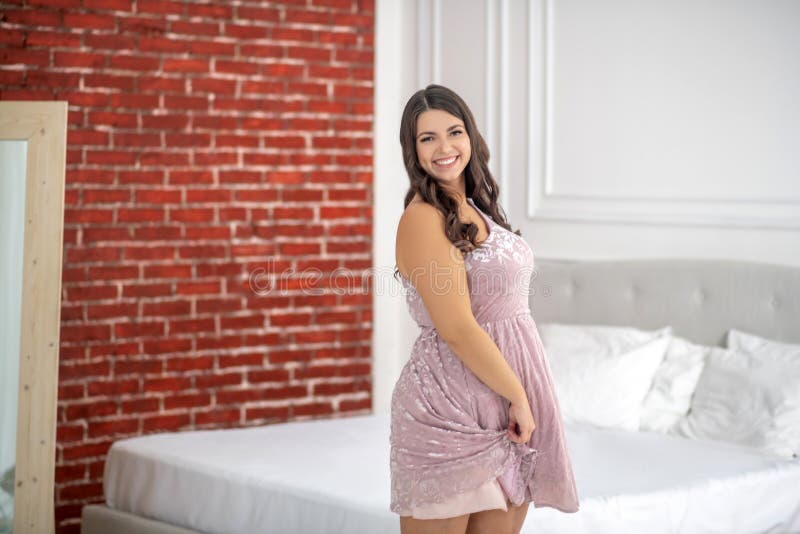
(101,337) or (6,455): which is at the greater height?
(101,337)

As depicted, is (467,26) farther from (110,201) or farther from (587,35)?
(110,201)

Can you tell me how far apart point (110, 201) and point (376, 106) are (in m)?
1.39

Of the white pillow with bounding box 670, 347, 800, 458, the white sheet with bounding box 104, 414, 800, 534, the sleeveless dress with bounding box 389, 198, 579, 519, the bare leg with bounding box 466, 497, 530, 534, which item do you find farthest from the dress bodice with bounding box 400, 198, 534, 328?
the white pillow with bounding box 670, 347, 800, 458

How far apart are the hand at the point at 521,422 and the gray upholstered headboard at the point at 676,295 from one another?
6.96ft

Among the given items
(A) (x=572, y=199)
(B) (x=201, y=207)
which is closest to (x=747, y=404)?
(A) (x=572, y=199)

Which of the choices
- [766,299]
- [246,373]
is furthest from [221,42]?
[766,299]

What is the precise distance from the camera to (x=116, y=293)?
14.8 ft

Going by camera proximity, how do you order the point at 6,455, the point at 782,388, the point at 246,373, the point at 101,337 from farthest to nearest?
the point at 246,373
the point at 101,337
the point at 6,455
the point at 782,388

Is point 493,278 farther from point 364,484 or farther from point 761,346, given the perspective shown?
point 761,346

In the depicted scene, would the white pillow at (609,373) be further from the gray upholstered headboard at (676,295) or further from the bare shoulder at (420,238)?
the bare shoulder at (420,238)

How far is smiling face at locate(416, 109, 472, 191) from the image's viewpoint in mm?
2086

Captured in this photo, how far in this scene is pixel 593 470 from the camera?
10.8 feet

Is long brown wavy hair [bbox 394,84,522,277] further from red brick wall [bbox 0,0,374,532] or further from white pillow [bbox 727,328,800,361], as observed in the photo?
red brick wall [bbox 0,0,374,532]

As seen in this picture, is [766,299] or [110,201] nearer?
[766,299]
